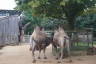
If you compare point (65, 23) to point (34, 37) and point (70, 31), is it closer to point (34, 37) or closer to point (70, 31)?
point (70, 31)

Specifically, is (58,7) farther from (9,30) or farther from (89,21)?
(89,21)

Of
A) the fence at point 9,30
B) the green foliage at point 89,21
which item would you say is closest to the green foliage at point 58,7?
the fence at point 9,30

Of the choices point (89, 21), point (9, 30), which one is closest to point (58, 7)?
point (9, 30)

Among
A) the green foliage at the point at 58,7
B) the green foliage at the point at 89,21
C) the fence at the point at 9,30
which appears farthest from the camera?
the green foliage at the point at 89,21

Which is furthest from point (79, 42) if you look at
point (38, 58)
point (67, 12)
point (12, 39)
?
point (12, 39)

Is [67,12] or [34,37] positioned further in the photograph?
[67,12]

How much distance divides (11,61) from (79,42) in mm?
4340

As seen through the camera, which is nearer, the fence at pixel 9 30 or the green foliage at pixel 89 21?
the fence at pixel 9 30

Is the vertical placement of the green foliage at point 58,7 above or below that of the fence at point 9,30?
above

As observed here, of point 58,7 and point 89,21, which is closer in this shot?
point 58,7

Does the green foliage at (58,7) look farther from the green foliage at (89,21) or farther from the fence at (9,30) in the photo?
the green foliage at (89,21)

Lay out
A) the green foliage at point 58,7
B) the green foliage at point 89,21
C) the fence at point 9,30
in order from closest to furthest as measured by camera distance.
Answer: the green foliage at point 58,7, the fence at point 9,30, the green foliage at point 89,21

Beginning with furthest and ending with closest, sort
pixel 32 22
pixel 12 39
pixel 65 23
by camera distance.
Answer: pixel 32 22 → pixel 12 39 → pixel 65 23

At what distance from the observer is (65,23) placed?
16.0 meters
